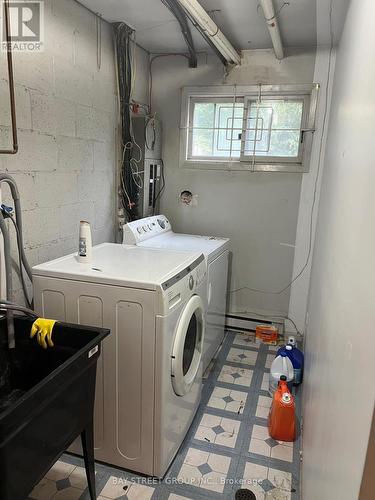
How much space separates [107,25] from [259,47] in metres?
1.19

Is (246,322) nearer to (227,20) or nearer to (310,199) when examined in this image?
(310,199)

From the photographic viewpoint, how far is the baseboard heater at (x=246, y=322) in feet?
10.8

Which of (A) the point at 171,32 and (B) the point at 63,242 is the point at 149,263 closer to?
(B) the point at 63,242

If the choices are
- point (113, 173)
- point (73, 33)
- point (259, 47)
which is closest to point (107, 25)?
point (73, 33)

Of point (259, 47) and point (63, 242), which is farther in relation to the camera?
point (259, 47)

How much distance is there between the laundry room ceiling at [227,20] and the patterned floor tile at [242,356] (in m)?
2.43

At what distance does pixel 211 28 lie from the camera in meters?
2.21

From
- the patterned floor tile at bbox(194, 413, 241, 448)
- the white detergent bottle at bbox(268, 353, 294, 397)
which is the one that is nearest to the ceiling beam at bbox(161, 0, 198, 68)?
the white detergent bottle at bbox(268, 353, 294, 397)

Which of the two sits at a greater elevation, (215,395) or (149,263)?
(149,263)

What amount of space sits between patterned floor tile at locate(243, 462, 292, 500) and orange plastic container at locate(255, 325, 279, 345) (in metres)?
1.39

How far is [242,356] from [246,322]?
1.54 ft

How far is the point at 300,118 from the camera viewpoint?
2984 millimetres

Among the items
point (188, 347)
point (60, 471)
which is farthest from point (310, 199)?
point (60, 471)

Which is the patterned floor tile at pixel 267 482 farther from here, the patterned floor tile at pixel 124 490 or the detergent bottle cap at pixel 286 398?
the patterned floor tile at pixel 124 490
